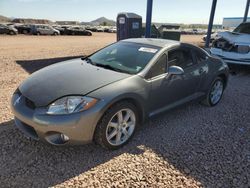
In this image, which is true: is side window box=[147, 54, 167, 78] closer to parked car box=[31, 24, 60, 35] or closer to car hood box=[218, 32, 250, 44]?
car hood box=[218, 32, 250, 44]

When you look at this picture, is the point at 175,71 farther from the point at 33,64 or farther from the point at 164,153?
the point at 33,64

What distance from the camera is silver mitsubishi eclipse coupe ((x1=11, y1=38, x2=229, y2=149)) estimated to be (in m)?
2.75

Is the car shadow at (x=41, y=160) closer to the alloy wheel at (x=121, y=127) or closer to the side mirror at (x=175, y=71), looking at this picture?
the alloy wheel at (x=121, y=127)

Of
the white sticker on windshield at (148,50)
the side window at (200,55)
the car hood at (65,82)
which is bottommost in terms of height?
the car hood at (65,82)

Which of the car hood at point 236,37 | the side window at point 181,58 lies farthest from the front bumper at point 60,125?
the car hood at point 236,37

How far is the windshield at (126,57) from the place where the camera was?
3543 mm

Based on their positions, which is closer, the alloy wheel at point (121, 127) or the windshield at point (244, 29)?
the alloy wheel at point (121, 127)

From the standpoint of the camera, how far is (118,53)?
13.0 ft

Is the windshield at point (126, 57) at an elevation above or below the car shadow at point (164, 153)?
above

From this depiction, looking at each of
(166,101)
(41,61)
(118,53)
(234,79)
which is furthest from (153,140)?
(41,61)

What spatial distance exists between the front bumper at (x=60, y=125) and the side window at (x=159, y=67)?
42.4 inches

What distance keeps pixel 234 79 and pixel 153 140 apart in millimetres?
4972

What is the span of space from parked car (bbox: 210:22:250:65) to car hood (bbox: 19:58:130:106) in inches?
222

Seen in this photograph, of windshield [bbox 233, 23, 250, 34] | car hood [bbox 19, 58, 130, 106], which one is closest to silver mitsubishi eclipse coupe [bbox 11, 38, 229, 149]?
car hood [bbox 19, 58, 130, 106]
